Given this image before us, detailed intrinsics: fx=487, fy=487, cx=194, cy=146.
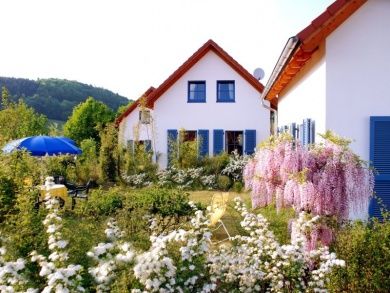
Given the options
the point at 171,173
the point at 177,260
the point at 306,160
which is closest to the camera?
the point at 177,260

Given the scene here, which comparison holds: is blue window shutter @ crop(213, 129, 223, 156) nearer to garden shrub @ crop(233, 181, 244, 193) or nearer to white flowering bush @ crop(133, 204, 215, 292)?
garden shrub @ crop(233, 181, 244, 193)

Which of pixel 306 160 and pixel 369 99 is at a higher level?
pixel 369 99

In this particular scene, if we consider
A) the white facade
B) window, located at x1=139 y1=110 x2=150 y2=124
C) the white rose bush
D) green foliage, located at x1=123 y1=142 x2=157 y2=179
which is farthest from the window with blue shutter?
window, located at x1=139 y1=110 x2=150 y2=124

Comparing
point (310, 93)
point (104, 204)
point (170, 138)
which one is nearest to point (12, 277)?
point (104, 204)

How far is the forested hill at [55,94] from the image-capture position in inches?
1946

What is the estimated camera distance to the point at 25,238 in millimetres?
4641

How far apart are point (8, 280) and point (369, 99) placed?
5.76m

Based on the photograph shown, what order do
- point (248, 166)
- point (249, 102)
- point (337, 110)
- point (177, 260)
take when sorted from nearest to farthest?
point (177, 260) → point (248, 166) → point (337, 110) → point (249, 102)

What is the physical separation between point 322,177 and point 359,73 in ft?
8.10

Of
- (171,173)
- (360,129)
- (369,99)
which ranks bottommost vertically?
(171,173)

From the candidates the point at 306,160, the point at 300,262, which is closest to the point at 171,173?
the point at 306,160

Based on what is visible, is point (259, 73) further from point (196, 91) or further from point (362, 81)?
point (362, 81)

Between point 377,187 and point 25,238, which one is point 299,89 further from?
point 25,238

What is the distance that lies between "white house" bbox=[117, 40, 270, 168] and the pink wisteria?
519 inches
